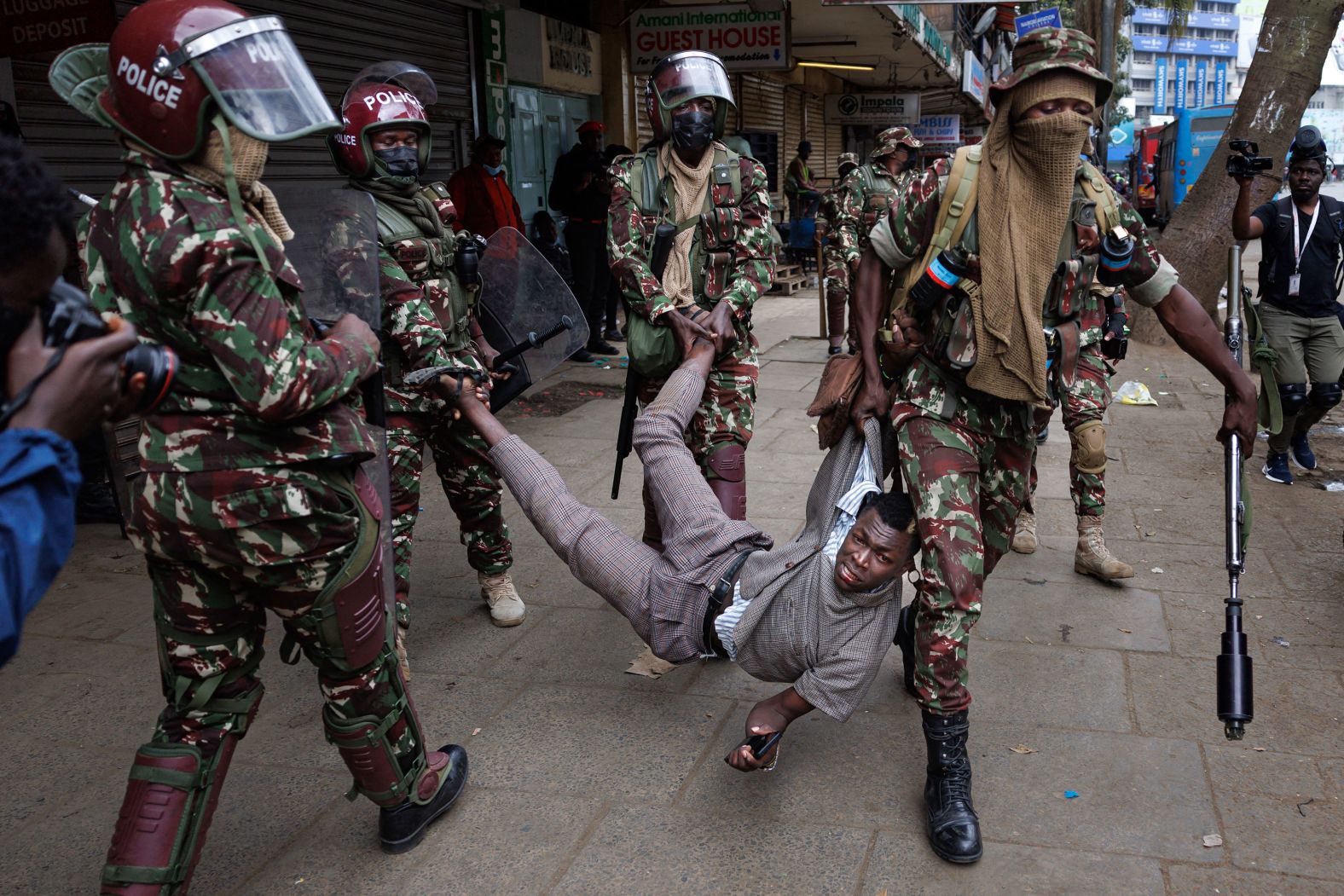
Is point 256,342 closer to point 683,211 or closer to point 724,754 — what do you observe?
point 724,754

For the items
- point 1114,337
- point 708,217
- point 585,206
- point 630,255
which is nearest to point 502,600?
point 630,255

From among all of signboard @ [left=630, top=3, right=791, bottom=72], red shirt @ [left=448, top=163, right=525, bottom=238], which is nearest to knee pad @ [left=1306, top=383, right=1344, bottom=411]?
red shirt @ [left=448, top=163, right=525, bottom=238]

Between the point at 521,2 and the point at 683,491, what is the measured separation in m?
8.52

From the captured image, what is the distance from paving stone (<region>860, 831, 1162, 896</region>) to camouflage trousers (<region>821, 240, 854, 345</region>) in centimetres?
678

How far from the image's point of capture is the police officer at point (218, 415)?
80.4 inches

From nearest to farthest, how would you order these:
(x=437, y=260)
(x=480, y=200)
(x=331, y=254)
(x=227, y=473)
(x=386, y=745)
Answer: (x=227, y=473) → (x=386, y=745) → (x=331, y=254) → (x=437, y=260) → (x=480, y=200)

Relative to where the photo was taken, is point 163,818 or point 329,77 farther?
point 329,77

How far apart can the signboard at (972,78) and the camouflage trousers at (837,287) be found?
1434 centimetres

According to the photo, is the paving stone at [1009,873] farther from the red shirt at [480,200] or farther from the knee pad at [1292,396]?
the red shirt at [480,200]

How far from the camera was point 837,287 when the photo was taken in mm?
9508

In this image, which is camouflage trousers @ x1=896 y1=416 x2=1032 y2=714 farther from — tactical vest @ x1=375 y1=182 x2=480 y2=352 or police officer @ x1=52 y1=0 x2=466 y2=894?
tactical vest @ x1=375 y1=182 x2=480 y2=352

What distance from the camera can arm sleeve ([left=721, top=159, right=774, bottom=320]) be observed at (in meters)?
3.88

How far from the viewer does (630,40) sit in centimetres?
1025

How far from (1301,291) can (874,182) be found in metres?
3.45
